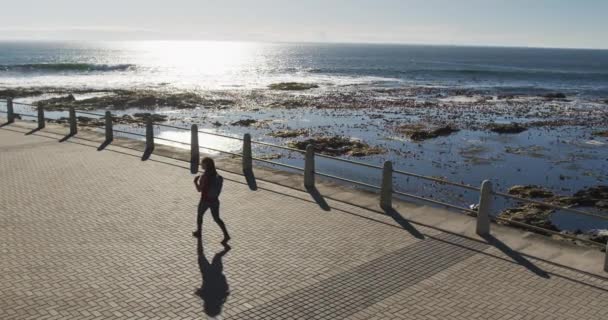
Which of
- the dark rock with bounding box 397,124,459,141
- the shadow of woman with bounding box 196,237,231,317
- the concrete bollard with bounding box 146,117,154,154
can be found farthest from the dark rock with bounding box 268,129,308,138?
the shadow of woman with bounding box 196,237,231,317

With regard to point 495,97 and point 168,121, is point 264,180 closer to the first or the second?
point 168,121

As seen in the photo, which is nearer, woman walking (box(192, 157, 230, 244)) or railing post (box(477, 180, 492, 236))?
woman walking (box(192, 157, 230, 244))

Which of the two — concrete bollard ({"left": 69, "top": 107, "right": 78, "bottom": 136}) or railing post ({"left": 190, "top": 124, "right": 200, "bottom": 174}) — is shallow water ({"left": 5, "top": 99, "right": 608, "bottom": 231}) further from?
concrete bollard ({"left": 69, "top": 107, "right": 78, "bottom": 136})

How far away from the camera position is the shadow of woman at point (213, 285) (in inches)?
276

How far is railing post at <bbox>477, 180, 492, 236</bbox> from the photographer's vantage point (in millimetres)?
9781

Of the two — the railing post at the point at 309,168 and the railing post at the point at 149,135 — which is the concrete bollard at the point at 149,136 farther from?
the railing post at the point at 309,168

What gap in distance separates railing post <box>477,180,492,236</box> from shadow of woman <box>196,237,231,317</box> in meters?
4.66

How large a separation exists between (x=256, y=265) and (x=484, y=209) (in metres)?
4.36

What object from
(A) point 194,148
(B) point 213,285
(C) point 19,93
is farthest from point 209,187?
(C) point 19,93

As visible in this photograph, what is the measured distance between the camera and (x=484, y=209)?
9.87m

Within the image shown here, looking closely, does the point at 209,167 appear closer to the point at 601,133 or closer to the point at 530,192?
the point at 530,192

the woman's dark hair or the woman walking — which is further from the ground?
the woman's dark hair

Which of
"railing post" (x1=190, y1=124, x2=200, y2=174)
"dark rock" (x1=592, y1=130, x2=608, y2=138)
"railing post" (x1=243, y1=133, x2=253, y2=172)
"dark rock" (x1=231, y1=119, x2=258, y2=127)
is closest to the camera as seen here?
"railing post" (x1=243, y1=133, x2=253, y2=172)

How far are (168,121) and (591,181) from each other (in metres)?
25.0
